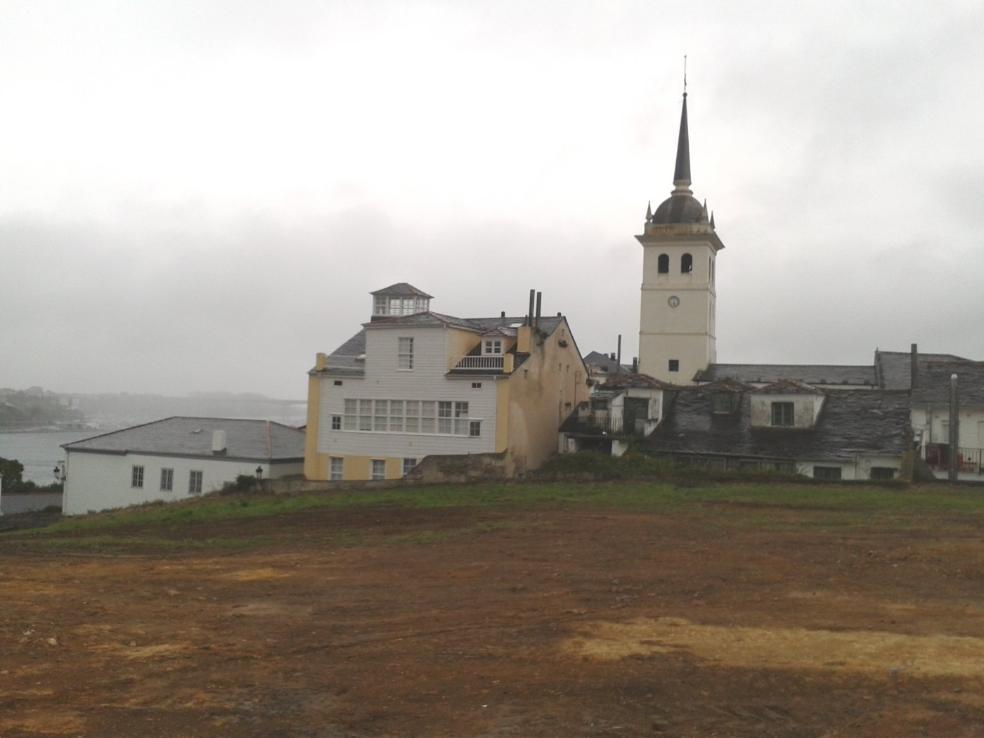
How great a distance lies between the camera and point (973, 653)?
981 centimetres

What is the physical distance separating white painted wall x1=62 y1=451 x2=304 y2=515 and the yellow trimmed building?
312cm

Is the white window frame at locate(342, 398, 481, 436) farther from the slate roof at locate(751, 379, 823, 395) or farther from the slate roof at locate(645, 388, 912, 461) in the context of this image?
the slate roof at locate(751, 379, 823, 395)

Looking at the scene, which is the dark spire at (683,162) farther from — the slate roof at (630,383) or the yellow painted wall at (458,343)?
the yellow painted wall at (458,343)

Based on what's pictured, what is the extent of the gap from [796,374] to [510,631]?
50.4 metres

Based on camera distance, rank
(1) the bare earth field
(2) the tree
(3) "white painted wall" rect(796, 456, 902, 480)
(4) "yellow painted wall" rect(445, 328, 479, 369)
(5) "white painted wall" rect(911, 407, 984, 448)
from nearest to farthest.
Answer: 1. (1) the bare earth field
2. (3) "white painted wall" rect(796, 456, 902, 480)
3. (4) "yellow painted wall" rect(445, 328, 479, 369)
4. (5) "white painted wall" rect(911, 407, 984, 448)
5. (2) the tree

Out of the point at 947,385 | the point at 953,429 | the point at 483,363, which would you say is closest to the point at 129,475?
the point at 483,363

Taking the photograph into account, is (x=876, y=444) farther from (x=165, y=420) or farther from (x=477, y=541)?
(x=165, y=420)

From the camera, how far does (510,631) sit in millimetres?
11203

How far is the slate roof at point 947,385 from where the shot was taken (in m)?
37.4

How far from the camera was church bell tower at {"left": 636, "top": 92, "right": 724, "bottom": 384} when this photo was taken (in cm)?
6284

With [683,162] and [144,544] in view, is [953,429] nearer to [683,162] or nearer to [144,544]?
[144,544]

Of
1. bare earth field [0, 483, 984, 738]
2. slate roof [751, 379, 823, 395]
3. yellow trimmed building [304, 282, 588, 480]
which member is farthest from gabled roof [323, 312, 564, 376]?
bare earth field [0, 483, 984, 738]

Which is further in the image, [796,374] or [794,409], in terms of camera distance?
[796,374]

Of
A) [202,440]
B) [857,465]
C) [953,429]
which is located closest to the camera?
[857,465]
